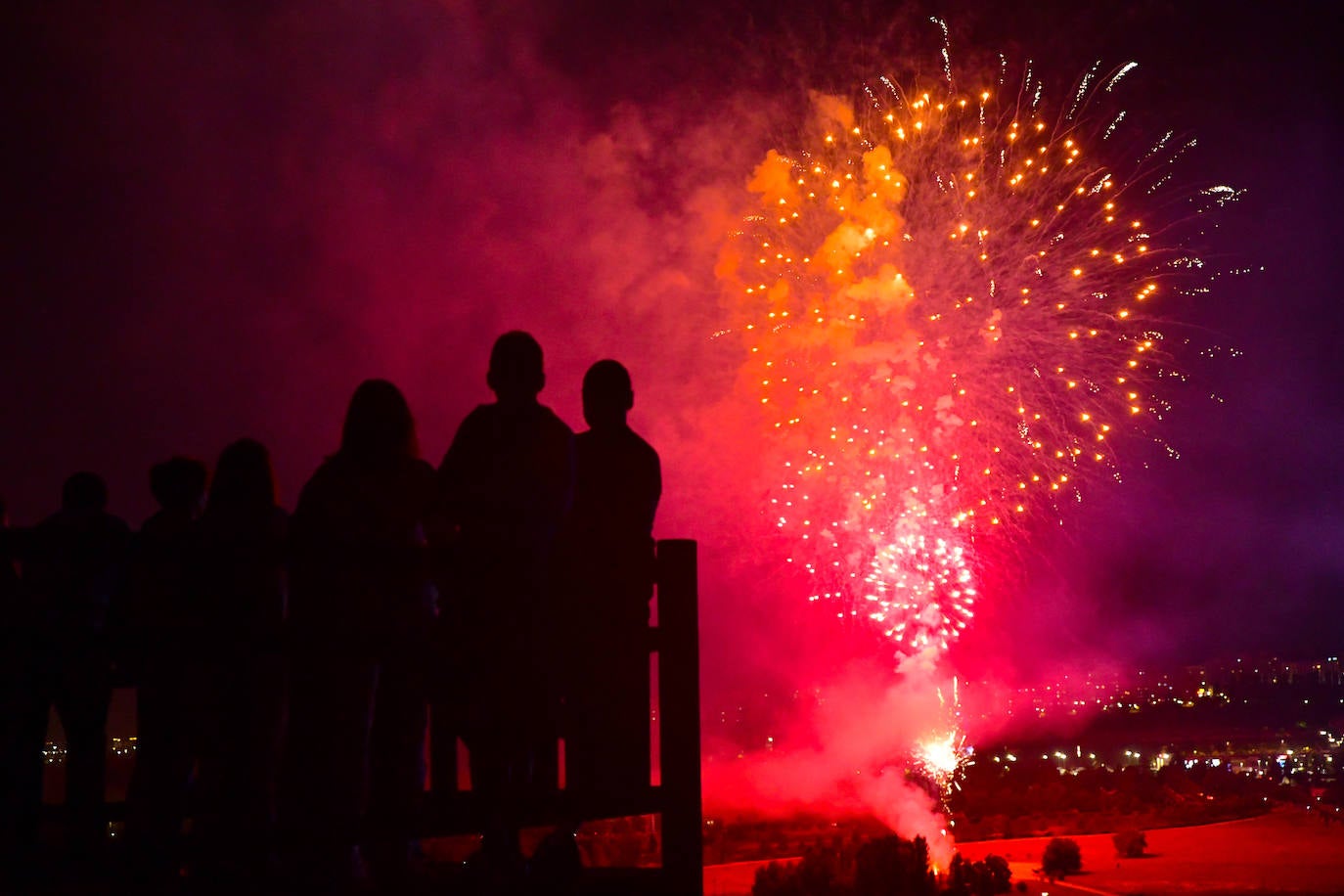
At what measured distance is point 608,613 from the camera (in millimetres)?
4312

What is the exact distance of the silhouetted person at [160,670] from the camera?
3424 mm

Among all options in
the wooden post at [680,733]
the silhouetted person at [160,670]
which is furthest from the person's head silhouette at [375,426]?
the wooden post at [680,733]

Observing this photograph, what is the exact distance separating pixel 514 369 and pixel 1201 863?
37280mm

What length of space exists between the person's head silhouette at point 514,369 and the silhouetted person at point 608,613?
396 millimetres

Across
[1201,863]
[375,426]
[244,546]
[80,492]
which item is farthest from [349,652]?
[1201,863]

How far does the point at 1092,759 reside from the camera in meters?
75.4

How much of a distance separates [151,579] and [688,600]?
2.44m

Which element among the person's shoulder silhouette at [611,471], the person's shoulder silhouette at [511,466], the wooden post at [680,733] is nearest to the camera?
the person's shoulder silhouette at [511,466]

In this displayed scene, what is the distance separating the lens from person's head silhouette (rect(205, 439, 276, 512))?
4.09m

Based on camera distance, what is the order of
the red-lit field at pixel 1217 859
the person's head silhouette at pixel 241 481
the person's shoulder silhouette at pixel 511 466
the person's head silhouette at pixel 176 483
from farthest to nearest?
the red-lit field at pixel 1217 859 → the person's head silhouette at pixel 176 483 → the person's head silhouette at pixel 241 481 → the person's shoulder silhouette at pixel 511 466

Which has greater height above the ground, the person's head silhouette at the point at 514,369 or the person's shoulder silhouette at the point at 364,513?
the person's head silhouette at the point at 514,369

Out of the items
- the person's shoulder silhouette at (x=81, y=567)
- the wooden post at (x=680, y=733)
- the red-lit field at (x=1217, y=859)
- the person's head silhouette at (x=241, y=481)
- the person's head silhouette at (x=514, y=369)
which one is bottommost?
the red-lit field at (x=1217, y=859)

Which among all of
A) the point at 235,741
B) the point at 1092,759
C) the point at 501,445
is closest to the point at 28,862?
the point at 235,741

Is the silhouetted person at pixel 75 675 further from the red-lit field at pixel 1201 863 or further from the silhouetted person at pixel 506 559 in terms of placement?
the red-lit field at pixel 1201 863
